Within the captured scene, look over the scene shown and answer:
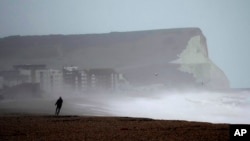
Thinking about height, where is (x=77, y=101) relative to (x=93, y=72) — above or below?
below

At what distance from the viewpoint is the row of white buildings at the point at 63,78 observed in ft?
158

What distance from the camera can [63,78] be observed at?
5141 centimetres

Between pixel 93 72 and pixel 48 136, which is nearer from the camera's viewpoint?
pixel 48 136

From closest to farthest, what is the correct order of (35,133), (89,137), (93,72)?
1. (89,137)
2. (35,133)
3. (93,72)

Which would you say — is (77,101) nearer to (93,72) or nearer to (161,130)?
(93,72)

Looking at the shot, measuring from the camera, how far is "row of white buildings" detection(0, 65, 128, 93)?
4812 centimetres

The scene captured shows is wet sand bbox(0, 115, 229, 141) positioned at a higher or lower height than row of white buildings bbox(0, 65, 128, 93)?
lower

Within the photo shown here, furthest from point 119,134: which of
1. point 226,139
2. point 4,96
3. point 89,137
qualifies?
point 4,96

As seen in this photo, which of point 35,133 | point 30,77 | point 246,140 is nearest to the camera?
point 246,140

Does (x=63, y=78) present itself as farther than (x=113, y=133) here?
Yes

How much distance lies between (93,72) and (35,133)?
39.6 meters

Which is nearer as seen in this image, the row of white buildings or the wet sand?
the wet sand

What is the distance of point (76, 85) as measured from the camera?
50375 millimetres

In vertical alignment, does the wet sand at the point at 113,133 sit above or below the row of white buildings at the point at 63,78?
below
